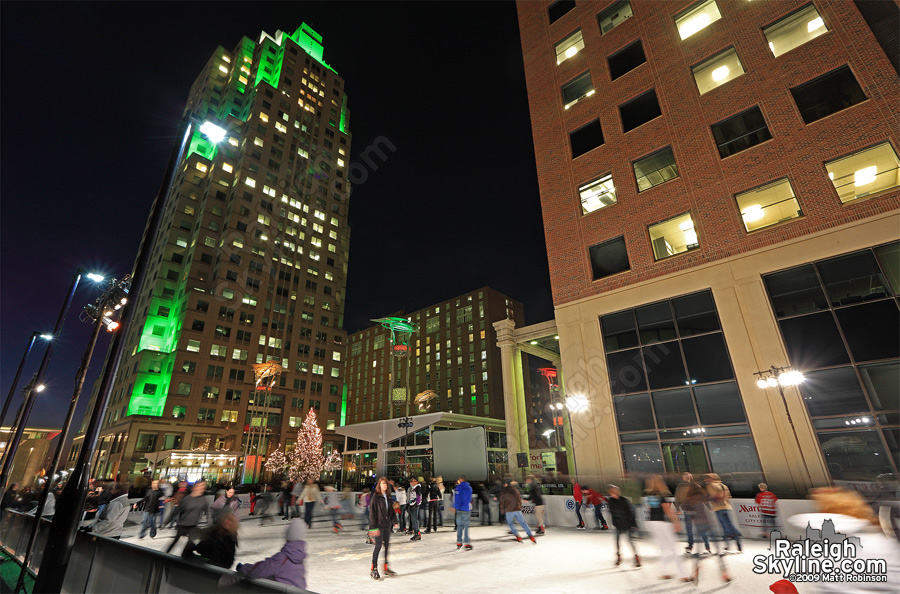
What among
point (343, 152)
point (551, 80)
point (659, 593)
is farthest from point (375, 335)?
point (659, 593)

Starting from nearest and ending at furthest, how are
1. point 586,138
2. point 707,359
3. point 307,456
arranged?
1. point 707,359
2. point 586,138
3. point 307,456

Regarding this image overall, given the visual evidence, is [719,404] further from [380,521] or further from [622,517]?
[380,521]

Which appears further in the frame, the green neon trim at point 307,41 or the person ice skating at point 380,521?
the green neon trim at point 307,41

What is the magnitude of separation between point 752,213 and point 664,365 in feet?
23.7

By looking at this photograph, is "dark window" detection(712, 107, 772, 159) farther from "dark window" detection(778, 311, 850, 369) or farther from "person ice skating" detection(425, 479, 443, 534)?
"person ice skating" detection(425, 479, 443, 534)

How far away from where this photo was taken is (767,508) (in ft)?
40.1

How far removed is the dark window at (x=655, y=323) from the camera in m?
17.4

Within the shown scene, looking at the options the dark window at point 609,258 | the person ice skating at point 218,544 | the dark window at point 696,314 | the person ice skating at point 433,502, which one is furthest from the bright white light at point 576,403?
the person ice skating at point 218,544

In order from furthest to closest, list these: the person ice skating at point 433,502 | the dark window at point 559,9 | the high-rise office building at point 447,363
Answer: the high-rise office building at point 447,363 → the dark window at point 559,9 → the person ice skating at point 433,502

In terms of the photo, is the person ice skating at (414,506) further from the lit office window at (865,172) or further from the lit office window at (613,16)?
the lit office window at (613,16)

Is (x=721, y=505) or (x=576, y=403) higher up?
(x=576, y=403)

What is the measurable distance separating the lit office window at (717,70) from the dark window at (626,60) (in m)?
3.26

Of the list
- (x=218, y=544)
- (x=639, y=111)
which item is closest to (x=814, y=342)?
(x=639, y=111)

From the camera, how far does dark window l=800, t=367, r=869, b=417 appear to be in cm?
Result: 1305
